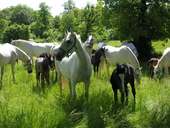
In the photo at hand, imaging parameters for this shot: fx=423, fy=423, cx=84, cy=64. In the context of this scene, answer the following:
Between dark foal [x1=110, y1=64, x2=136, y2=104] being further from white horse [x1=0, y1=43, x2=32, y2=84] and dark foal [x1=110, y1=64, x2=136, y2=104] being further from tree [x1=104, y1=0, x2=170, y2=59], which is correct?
tree [x1=104, y1=0, x2=170, y2=59]

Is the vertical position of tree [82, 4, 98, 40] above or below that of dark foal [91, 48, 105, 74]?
above

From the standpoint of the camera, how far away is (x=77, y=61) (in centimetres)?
1227

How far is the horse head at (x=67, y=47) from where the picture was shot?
466 inches

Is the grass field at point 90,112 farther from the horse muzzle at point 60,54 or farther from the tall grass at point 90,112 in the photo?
the horse muzzle at point 60,54

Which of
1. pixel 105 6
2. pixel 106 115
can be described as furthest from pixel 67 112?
pixel 105 6

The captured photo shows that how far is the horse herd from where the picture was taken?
38.8ft

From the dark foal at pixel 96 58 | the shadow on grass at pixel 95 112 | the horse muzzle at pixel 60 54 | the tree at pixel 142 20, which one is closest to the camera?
the shadow on grass at pixel 95 112

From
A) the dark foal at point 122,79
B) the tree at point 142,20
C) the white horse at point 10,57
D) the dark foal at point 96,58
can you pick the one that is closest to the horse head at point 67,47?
the dark foal at point 122,79

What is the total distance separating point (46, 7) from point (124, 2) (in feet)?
204

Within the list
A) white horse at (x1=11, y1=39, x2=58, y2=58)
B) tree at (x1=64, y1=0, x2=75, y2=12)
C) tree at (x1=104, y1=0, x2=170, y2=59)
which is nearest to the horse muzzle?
white horse at (x1=11, y1=39, x2=58, y2=58)

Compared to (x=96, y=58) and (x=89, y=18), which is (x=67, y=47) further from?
(x=89, y=18)

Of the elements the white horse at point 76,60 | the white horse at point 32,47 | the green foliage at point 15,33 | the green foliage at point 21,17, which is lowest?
the green foliage at point 15,33

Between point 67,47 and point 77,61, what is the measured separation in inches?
24.8

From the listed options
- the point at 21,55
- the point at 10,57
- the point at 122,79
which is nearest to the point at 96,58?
the point at 21,55
